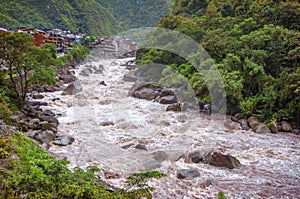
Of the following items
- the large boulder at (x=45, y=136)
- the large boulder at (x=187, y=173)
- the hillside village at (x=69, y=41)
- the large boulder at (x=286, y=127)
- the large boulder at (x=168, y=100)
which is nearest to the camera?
the large boulder at (x=187, y=173)

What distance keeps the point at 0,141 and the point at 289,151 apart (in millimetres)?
8925

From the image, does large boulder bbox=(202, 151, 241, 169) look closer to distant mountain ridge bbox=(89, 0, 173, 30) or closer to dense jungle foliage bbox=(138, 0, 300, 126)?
dense jungle foliage bbox=(138, 0, 300, 126)

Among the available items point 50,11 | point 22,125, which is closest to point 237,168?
point 22,125

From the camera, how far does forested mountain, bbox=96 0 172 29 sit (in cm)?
6725

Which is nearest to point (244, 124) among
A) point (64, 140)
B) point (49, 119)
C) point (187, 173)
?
point (187, 173)

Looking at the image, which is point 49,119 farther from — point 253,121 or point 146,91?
point 253,121

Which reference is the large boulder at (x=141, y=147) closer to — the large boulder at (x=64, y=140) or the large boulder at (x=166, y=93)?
the large boulder at (x=64, y=140)

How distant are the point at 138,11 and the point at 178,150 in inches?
2614

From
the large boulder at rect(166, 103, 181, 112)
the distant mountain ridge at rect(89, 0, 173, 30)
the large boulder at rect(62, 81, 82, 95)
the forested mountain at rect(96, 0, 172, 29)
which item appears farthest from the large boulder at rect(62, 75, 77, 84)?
the forested mountain at rect(96, 0, 172, 29)

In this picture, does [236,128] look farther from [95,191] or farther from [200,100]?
[95,191]

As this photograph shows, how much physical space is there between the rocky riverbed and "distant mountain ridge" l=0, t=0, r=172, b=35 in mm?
32122

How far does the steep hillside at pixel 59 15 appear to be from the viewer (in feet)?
146

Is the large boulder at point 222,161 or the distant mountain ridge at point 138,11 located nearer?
the large boulder at point 222,161

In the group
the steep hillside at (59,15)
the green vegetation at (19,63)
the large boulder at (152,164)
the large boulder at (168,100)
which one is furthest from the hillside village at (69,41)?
the large boulder at (152,164)
